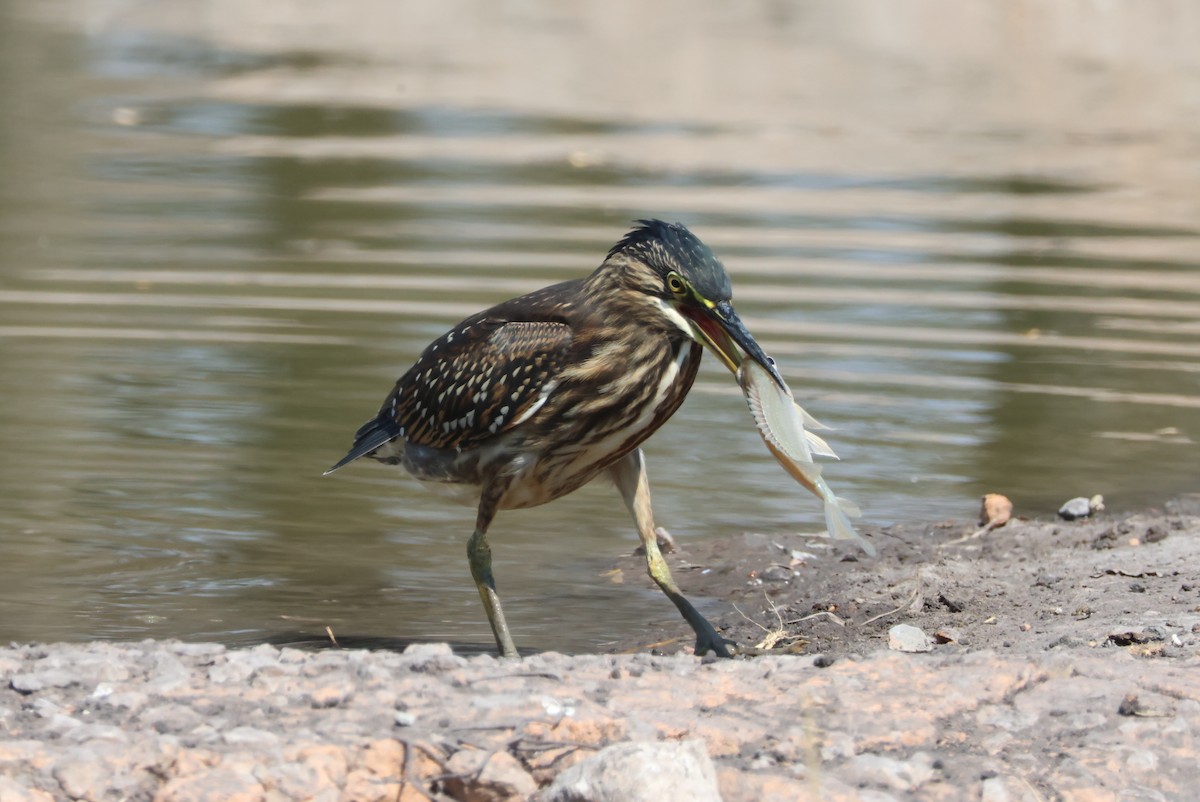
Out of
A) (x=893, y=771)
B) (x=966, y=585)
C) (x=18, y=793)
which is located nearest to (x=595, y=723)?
(x=893, y=771)

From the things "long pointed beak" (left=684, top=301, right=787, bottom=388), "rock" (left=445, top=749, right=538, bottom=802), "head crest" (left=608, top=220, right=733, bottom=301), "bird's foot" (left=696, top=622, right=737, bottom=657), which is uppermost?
"head crest" (left=608, top=220, right=733, bottom=301)

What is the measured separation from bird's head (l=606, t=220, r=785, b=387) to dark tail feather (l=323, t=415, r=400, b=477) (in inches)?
52.2

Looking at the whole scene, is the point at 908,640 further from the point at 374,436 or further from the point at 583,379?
the point at 374,436

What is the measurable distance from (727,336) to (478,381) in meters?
0.96

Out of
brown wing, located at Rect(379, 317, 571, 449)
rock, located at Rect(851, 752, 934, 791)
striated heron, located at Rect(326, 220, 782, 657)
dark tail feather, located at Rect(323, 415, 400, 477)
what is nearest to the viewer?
rock, located at Rect(851, 752, 934, 791)

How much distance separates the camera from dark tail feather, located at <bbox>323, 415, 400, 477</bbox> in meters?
6.71

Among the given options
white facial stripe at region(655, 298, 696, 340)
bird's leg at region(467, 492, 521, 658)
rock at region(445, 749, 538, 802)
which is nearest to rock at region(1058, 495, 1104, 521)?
bird's leg at region(467, 492, 521, 658)

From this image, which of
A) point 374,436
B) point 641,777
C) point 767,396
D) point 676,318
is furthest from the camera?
point 374,436

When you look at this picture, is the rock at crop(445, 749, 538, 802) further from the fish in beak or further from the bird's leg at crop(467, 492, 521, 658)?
the bird's leg at crop(467, 492, 521, 658)

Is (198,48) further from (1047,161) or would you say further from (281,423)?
(281,423)

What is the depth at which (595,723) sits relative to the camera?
4387 mm

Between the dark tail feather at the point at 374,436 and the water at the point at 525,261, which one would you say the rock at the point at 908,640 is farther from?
the dark tail feather at the point at 374,436

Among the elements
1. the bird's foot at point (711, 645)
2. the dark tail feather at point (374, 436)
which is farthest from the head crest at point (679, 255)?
the dark tail feather at point (374, 436)

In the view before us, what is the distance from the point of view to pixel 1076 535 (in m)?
7.35
